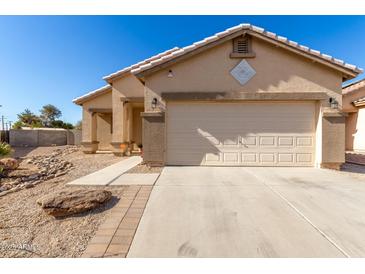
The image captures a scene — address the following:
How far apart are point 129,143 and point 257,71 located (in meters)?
8.10

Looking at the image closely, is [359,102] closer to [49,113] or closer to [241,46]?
[241,46]

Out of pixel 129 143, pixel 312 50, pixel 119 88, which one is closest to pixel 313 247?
pixel 312 50

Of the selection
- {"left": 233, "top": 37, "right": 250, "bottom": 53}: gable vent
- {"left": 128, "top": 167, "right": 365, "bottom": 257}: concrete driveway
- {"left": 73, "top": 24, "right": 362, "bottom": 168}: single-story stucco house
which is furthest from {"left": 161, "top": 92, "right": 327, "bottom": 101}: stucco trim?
{"left": 128, "top": 167, "right": 365, "bottom": 257}: concrete driveway

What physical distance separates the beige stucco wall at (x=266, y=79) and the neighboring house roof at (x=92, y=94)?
5.90 metres

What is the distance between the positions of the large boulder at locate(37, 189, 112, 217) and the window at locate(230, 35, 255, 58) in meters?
6.43

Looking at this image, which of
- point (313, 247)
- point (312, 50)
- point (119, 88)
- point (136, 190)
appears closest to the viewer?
point (313, 247)

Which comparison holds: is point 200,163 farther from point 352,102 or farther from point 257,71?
point 352,102

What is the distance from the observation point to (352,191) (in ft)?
14.1

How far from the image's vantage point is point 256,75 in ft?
22.0

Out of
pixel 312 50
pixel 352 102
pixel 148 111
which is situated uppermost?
pixel 312 50

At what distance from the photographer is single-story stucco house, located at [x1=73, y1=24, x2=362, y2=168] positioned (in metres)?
6.58

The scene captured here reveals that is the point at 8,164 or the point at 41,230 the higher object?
the point at 8,164

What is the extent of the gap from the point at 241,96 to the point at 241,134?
143 centimetres

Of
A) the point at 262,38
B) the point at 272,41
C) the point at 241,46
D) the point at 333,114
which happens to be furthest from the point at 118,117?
the point at 333,114
